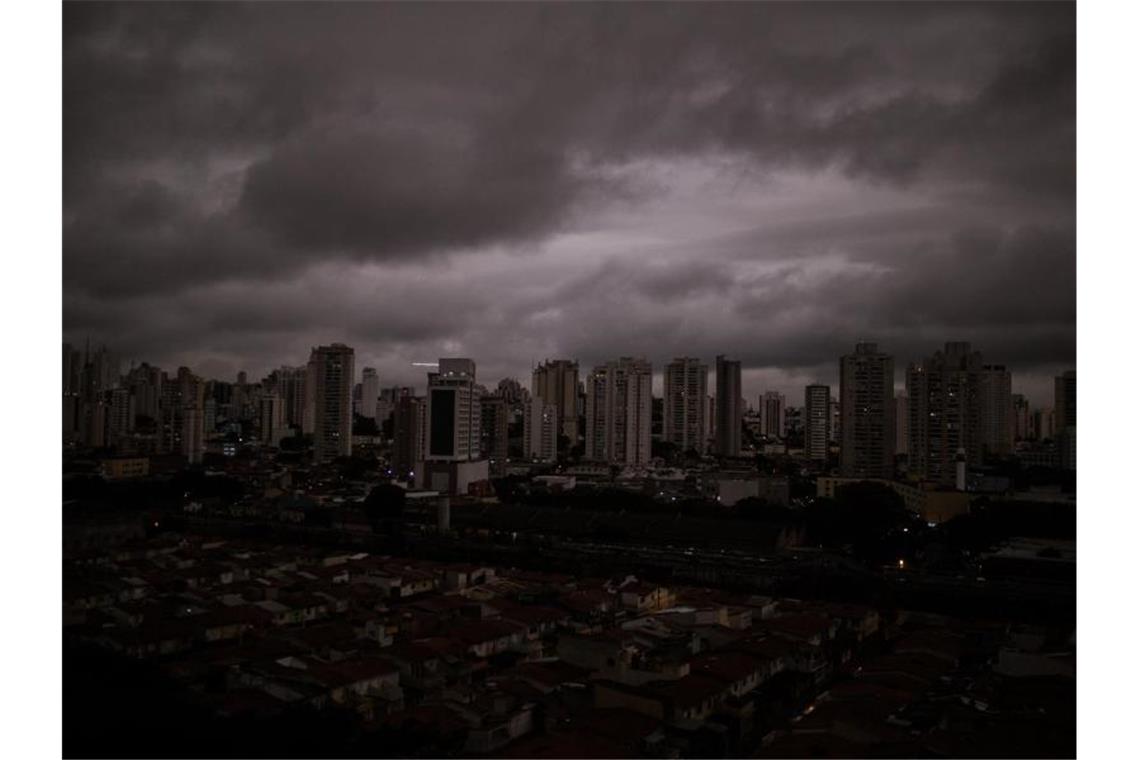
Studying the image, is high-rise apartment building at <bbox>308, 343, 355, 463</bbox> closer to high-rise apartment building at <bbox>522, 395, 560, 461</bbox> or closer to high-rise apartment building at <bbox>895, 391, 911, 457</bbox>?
high-rise apartment building at <bbox>522, 395, 560, 461</bbox>

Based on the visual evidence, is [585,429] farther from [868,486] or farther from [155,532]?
[155,532]

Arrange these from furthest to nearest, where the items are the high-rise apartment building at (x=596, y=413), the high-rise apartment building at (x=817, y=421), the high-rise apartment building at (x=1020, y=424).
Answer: the high-rise apartment building at (x=817, y=421) < the high-rise apartment building at (x=596, y=413) < the high-rise apartment building at (x=1020, y=424)

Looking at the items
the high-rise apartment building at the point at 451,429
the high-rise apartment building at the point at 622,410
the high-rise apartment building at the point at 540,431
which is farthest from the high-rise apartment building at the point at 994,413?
the high-rise apartment building at the point at 540,431

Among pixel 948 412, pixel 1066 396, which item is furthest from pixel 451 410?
pixel 1066 396

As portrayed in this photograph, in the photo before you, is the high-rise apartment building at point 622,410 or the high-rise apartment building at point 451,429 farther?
the high-rise apartment building at point 622,410

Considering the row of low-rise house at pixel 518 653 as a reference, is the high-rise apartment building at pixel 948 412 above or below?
above

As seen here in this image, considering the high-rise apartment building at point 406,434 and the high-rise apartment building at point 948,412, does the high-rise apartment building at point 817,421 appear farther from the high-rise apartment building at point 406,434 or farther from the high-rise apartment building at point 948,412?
the high-rise apartment building at point 406,434

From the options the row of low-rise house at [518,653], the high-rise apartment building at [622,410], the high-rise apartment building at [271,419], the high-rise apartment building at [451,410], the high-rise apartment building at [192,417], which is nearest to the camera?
the row of low-rise house at [518,653]

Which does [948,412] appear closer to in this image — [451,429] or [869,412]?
[869,412]
